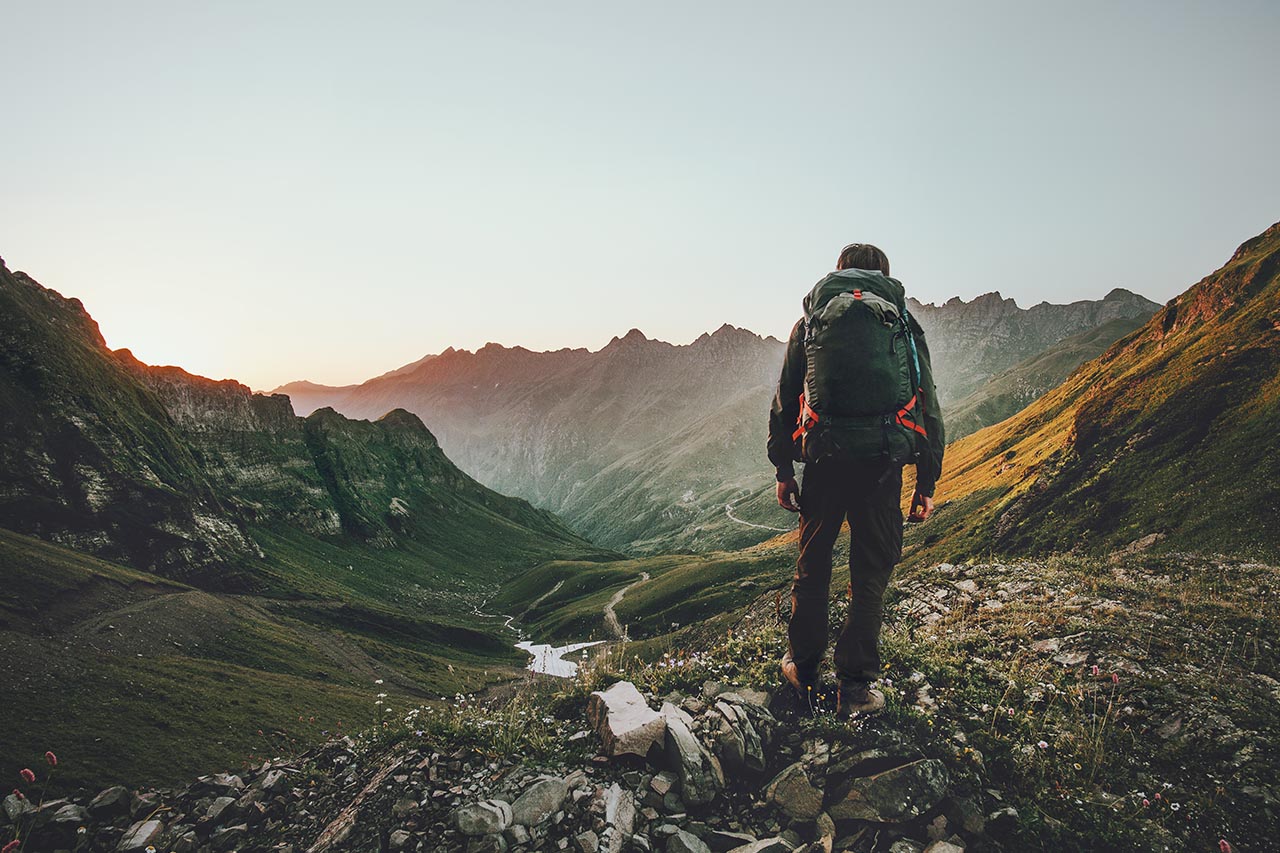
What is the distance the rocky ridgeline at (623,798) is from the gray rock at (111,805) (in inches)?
19.2

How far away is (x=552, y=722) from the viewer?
7.84m

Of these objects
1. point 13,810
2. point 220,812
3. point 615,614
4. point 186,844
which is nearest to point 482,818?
point 220,812

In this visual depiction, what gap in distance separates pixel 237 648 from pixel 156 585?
20.2 metres

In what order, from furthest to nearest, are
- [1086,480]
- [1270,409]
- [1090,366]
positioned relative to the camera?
[1090,366]
[1086,480]
[1270,409]

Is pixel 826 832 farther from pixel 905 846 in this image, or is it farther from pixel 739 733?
pixel 739 733

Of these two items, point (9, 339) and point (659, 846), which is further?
point (9, 339)

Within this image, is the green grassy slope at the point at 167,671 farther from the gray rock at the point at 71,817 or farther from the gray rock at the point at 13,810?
the gray rock at the point at 13,810

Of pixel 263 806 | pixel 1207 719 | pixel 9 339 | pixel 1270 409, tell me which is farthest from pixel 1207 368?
pixel 9 339

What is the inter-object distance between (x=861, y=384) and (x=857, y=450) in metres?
0.81

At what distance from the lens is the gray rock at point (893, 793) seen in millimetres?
5559

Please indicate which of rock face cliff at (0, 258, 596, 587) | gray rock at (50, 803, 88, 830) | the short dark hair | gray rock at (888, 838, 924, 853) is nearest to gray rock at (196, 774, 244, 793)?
gray rock at (50, 803, 88, 830)

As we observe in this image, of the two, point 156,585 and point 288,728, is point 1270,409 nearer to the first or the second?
point 288,728

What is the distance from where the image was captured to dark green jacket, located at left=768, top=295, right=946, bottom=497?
686cm

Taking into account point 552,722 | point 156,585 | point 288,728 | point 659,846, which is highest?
point 156,585
